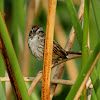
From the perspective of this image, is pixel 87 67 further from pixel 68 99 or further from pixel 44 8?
pixel 44 8

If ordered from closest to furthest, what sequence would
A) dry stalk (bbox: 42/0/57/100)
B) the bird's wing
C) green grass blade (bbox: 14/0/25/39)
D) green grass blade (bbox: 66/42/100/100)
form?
1. green grass blade (bbox: 66/42/100/100)
2. dry stalk (bbox: 42/0/57/100)
3. green grass blade (bbox: 14/0/25/39)
4. the bird's wing

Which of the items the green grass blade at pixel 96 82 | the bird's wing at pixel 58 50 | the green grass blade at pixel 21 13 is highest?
the green grass blade at pixel 21 13

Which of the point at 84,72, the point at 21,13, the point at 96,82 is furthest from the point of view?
the point at 21,13

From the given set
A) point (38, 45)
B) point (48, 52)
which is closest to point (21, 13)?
point (38, 45)

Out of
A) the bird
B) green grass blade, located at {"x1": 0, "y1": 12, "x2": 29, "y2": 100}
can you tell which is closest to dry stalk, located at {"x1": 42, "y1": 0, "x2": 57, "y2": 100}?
green grass blade, located at {"x1": 0, "y1": 12, "x2": 29, "y2": 100}

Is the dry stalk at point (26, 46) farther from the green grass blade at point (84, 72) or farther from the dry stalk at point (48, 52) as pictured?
the green grass blade at point (84, 72)

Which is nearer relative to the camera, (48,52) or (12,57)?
(12,57)

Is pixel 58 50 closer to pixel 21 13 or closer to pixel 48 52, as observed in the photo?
pixel 21 13

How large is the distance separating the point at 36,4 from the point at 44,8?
0.10 meters

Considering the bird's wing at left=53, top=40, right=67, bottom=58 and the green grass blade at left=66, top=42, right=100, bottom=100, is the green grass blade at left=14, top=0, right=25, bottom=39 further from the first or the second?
the green grass blade at left=66, top=42, right=100, bottom=100

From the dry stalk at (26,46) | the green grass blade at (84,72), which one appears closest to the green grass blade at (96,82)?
the green grass blade at (84,72)

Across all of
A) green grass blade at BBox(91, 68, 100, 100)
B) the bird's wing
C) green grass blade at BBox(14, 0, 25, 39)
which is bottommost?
green grass blade at BBox(91, 68, 100, 100)

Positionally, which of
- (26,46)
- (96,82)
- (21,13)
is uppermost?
(21,13)

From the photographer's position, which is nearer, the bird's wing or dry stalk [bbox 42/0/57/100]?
dry stalk [bbox 42/0/57/100]
